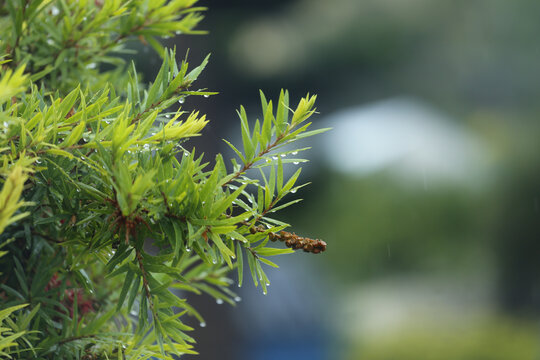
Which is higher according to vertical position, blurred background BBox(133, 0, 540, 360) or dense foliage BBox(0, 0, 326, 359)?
blurred background BBox(133, 0, 540, 360)

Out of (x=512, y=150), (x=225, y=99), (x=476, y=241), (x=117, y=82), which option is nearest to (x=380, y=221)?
(x=476, y=241)

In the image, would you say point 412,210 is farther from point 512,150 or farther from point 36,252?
point 36,252

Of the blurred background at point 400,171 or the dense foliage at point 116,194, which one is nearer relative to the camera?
the dense foliage at point 116,194

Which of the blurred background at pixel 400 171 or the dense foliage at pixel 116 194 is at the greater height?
the blurred background at pixel 400 171

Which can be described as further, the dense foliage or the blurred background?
the blurred background

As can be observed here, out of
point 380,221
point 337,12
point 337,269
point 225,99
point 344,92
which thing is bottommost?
point 337,269
